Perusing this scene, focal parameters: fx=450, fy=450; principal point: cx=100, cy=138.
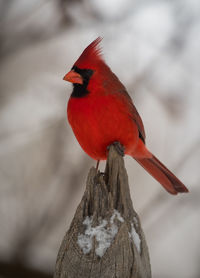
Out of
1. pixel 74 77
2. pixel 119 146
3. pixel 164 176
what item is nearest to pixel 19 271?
pixel 164 176

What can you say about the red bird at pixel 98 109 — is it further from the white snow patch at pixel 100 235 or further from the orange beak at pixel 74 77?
the white snow patch at pixel 100 235

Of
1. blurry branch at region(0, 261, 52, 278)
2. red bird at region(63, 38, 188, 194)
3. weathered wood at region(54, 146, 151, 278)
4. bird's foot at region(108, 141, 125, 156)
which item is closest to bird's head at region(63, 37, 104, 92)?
red bird at region(63, 38, 188, 194)

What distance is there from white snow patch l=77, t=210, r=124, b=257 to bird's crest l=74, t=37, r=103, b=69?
70 cm

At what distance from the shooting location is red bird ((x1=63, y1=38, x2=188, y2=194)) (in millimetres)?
1854

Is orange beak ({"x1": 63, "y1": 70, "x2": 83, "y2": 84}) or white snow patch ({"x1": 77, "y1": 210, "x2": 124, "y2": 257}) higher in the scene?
orange beak ({"x1": 63, "y1": 70, "x2": 83, "y2": 84})

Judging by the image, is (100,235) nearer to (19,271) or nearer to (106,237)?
(106,237)

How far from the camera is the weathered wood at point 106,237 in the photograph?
1.49m

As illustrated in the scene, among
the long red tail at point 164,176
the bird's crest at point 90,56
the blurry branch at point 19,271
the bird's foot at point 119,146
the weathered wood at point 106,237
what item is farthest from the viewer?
the blurry branch at point 19,271

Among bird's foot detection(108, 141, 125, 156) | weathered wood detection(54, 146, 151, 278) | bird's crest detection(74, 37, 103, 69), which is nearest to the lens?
weathered wood detection(54, 146, 151, 278)

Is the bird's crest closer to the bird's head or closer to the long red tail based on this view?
the bird's head

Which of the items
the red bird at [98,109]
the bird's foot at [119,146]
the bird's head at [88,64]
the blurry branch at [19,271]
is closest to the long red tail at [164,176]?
the red bird at [98,109]

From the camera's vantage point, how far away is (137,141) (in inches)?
80.1

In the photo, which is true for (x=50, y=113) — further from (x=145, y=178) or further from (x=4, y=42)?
(x=145, y=178)

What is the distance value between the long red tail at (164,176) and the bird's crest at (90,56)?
2.07 feet
